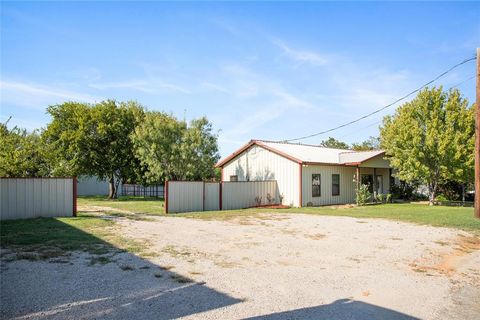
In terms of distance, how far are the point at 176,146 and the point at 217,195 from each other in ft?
13.6

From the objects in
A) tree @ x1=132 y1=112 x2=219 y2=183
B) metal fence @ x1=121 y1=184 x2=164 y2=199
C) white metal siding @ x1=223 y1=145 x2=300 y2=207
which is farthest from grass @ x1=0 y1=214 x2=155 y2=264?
metal fence @ x1=121 y1=184 x2=164 y2=199

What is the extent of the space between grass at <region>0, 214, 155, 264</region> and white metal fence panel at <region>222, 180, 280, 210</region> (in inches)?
377

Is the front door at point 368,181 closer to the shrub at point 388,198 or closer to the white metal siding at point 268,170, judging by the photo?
the shrub at point 388,198

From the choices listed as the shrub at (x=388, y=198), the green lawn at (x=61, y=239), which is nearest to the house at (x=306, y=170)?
the shrub at (x=388, y=198)

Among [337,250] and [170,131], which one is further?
[170,131]

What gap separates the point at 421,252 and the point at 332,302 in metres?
4.62

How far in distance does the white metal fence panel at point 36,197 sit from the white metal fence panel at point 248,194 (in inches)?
344

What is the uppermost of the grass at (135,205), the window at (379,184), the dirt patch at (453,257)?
the window at (379,184)

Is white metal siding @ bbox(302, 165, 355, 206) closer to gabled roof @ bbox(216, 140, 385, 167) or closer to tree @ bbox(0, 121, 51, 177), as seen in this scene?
gabled roof @ bbox(216, 140, 385, 167)

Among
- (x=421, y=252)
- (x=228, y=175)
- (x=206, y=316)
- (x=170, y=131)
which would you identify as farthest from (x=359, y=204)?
(x=206, y=316)

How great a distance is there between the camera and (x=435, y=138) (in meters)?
22.2

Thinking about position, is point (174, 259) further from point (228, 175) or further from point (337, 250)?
point (228, 175)

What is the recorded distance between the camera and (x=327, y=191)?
24.0m

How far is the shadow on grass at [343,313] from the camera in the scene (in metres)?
4.57
